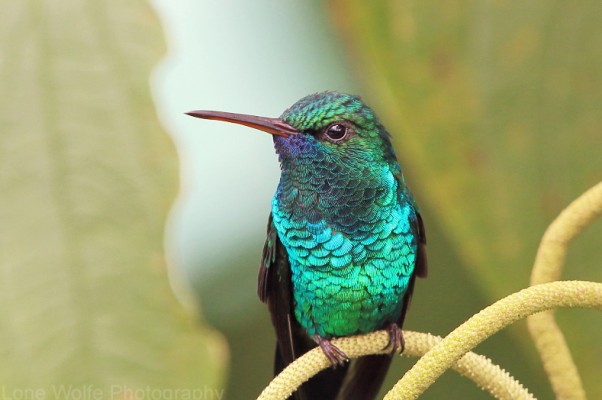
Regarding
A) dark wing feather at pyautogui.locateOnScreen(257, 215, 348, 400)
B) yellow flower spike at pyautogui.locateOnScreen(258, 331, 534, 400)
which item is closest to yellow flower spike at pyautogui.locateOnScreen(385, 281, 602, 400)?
yellow flower spike at pyautogui.locateOnScreen(258, 331, 534, 400)

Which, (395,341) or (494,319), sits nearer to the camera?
(494,319)

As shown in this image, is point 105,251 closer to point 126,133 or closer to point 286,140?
point 126,133

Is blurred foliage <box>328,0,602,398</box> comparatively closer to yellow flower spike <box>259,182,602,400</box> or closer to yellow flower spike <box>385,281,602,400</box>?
yellow flower spike <box>259,182,602,400</box>

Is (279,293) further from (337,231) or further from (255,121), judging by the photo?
(255,121)

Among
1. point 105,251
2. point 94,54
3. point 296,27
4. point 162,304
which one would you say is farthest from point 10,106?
point 296,27

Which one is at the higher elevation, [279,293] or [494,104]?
[494,104]

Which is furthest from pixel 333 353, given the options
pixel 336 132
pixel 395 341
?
pixel 336 132

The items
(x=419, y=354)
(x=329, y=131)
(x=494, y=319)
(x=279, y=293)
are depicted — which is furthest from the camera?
(x=279, y=293)
